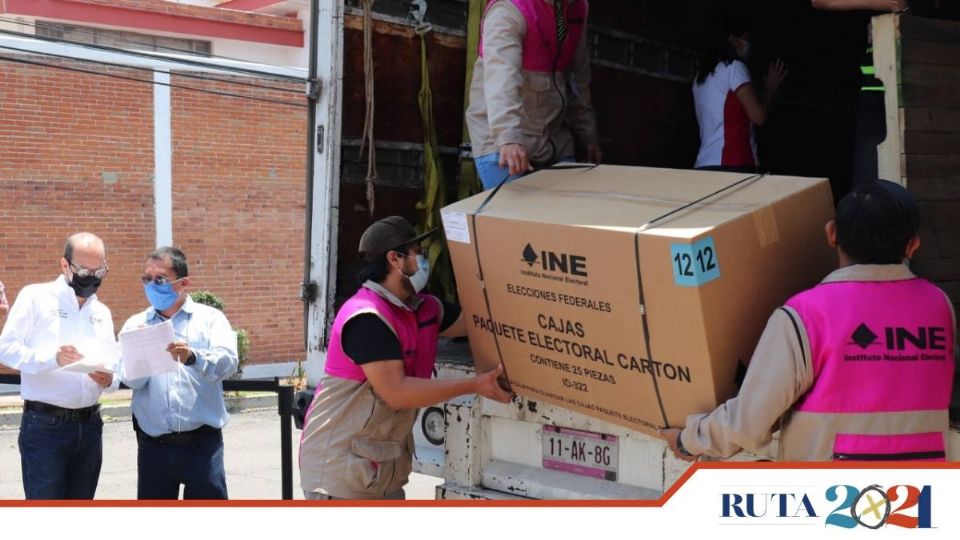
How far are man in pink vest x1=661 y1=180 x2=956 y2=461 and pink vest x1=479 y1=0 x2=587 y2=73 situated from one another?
153 cm

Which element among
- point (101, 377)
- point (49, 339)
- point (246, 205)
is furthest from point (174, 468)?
point (246, 205)

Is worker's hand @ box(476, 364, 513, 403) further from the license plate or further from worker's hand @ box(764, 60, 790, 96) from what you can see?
worker's hand @ box(764, 60, 790, 96)

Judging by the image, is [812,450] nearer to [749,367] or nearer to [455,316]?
[749,367]

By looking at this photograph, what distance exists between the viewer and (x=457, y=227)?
10.4 ft

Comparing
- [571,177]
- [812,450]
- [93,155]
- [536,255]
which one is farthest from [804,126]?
[93,155]

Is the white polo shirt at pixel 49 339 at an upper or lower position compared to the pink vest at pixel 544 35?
lower

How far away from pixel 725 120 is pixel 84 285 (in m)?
2.63

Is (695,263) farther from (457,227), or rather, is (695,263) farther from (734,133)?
(734,133)

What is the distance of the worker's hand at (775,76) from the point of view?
4824 millimetres

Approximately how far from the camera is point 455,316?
3.55 meters

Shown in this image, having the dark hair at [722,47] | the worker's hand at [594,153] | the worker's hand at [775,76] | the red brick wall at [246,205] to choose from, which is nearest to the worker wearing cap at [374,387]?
the worker's hand at [594,153]

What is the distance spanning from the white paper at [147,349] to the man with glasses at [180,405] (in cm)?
7

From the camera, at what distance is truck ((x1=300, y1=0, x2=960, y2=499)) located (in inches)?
119

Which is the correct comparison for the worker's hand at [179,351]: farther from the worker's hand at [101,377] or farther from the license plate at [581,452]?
the license plate at [581,452]
